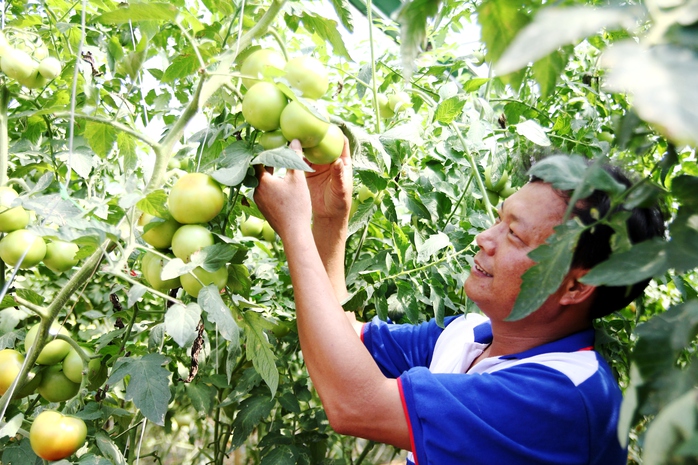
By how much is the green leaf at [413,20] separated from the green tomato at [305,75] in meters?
0.47

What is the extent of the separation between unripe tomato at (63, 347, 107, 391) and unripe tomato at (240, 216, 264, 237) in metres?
0.58

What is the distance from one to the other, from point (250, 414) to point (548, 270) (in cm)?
107

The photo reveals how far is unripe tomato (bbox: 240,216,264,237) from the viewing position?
166 centimetres

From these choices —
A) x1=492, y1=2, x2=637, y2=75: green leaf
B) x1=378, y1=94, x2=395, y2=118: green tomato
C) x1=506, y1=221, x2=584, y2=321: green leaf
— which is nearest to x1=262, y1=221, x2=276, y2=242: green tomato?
x1=378, y1=94, x2=395, y2=118: green tomato

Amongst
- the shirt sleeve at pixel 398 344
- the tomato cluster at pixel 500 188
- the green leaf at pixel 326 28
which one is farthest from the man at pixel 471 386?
the tomato cluster at pixel 500 188

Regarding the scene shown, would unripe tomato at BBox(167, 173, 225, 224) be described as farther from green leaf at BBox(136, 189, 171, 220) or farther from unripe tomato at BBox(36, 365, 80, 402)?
unripe tomato at BBox(36, 365, 80, 402)

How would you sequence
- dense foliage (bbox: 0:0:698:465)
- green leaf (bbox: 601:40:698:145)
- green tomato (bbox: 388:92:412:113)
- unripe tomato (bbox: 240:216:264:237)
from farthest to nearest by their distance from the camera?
1. unripe tomato (bbox: 240:216:264:237)
2. green tomato (bbox: 388:92:412:113)
3. dense foliage (bbox: 0:0:698:465)
4. green leaf (bbox: 601:40:698:145)

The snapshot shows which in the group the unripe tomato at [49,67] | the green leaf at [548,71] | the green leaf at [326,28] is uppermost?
the green leaf at [548,71]

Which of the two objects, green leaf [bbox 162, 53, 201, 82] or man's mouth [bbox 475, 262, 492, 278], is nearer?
green leaf [bbox 162, 53, 201, 82]

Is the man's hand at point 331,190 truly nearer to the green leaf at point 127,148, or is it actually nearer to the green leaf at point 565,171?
the green leaf at point 127,148

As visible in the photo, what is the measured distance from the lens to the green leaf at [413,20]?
1.57 feet

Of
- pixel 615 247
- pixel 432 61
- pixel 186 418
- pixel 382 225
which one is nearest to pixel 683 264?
pixel 615 247

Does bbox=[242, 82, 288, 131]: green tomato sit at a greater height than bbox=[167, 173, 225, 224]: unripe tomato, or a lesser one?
greater

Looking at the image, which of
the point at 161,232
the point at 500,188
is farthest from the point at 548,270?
the point at 500,188
